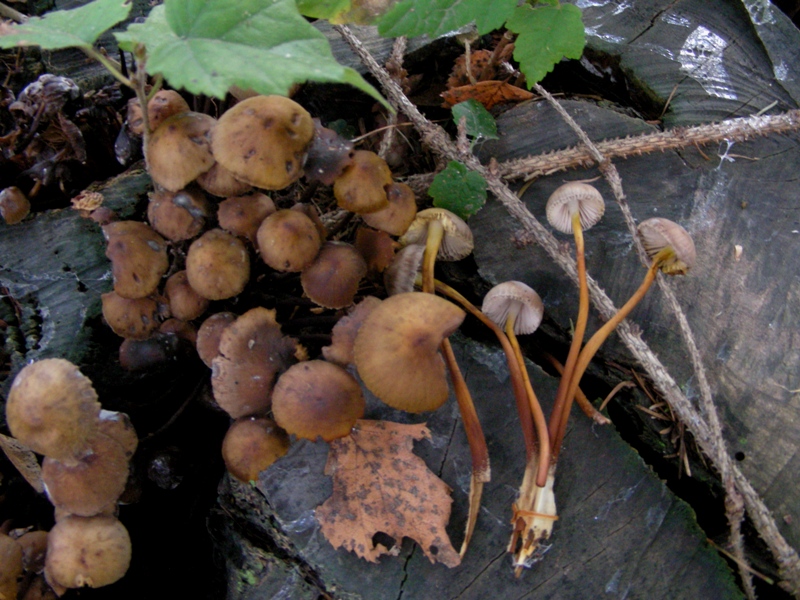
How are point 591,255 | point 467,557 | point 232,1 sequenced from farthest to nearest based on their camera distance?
point 591,255 → point 467,557 → point 232,1

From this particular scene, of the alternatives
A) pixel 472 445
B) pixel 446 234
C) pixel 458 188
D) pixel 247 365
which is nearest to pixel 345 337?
pixel 247 365

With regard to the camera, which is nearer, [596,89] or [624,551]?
[624,551]

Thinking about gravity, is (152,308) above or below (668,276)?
below

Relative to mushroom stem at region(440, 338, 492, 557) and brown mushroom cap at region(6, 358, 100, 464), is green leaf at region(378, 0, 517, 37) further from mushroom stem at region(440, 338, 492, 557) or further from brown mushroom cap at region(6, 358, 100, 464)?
brown mushroom cap at region(6, 358, 100, 464)

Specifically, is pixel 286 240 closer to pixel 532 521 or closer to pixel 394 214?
pixel 394 214

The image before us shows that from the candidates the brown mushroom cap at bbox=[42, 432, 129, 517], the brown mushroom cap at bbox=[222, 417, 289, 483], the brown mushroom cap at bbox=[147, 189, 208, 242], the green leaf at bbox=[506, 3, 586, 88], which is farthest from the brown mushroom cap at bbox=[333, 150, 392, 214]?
the brown mushroom cap at bbox=[42, 432, 129, 517]

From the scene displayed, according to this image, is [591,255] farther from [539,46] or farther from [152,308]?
[152,308]

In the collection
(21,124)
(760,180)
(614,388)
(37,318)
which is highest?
(760,180)

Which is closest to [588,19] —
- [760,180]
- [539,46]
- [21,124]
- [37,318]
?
[539,46]
